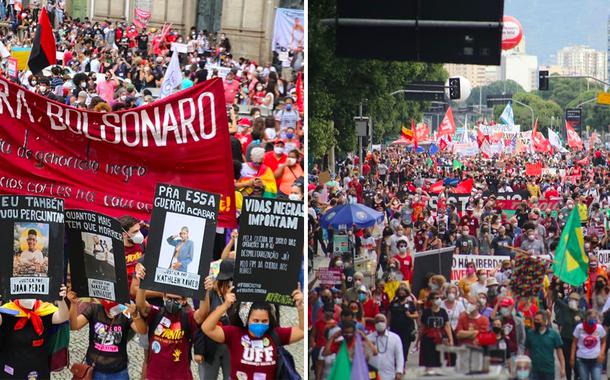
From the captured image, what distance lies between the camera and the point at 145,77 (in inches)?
1153

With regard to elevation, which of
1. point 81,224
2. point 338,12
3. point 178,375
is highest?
point 338,12

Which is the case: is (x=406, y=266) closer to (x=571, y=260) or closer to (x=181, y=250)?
(x=571, y=260)

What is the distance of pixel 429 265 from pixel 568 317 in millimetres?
1538

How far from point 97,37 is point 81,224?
26.2 metres

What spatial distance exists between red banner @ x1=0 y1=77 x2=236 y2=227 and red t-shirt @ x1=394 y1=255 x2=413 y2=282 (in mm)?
5318

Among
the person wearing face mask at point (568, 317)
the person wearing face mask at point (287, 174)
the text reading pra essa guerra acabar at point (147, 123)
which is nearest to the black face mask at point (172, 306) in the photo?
the text reading pra essa guerra acabar at point (147, 123)

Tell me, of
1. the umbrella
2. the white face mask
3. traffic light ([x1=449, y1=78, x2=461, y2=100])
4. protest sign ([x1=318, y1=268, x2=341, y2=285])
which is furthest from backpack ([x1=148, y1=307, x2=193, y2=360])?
traffic light ([x1=449, y1=78, x2=461, y2=100])

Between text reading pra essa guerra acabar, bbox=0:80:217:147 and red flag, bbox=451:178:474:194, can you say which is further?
red flag, bbox=451:178:474:194

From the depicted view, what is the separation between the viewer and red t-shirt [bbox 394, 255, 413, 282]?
14.9m

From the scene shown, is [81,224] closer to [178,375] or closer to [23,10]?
[178,375]

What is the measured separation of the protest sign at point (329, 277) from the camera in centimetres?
1380

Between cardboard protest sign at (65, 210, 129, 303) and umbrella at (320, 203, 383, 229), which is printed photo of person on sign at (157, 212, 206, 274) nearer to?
cardboard protest sign at (65, 210, 129, 303)

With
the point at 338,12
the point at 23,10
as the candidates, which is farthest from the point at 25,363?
the point at 23,10

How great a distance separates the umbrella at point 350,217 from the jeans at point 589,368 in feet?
22.9
